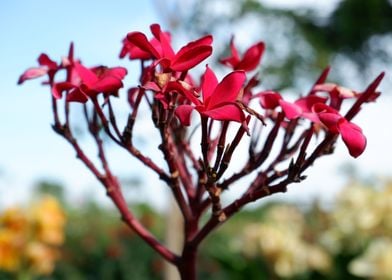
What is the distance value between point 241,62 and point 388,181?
2.04 meters

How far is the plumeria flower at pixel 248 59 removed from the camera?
2.26 feet

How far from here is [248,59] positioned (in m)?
0.69

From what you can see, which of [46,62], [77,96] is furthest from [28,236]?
[77,96]

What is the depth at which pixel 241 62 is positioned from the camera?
69 cm

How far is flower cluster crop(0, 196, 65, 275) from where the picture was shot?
2.43m

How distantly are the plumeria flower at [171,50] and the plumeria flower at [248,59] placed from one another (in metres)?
0.14

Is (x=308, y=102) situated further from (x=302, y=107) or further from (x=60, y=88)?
(x=60, y=88)

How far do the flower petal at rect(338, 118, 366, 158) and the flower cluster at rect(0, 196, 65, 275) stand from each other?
202cm

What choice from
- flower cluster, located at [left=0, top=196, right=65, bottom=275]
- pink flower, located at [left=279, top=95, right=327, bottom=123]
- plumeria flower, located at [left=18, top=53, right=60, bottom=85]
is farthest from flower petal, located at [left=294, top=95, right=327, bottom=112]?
flower cluster, located at [left=0, top=196, right=65, bottom=275]

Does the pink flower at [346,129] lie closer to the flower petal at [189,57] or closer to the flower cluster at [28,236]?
the flower petal at [189,57]

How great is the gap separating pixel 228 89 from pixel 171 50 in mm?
68

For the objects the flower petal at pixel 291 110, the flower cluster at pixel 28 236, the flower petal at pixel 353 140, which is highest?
the flower petal at pixel 291 110

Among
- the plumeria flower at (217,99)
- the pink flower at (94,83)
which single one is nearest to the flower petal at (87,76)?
the pink flower at (94,83)

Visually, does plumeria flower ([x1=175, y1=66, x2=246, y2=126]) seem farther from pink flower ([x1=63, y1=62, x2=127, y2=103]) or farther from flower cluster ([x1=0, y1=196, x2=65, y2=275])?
flower cluster ([x1=0, y1=196, x2=65, y2=275])
